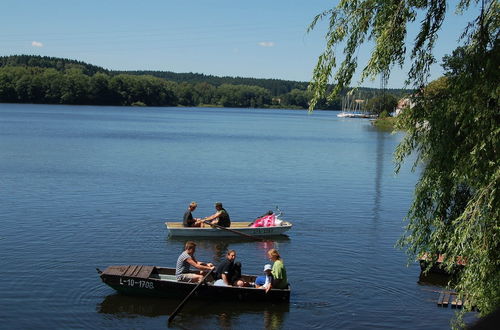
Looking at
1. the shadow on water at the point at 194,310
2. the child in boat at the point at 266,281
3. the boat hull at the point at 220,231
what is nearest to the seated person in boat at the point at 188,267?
the shadow on water at the point at 194,310

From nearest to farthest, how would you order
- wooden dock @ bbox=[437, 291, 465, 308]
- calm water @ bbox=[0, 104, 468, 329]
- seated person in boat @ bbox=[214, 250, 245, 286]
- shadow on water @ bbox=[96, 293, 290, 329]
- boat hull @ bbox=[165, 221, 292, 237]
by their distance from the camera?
shadow on water @ bbox=[96, 293, 290, 329]
calm water @ bbox=[0, 104, 468, 329]
seated person in boat @ bbox=[214, 250, 245, 286]
wooden dock @ bbox=[437, 291, 465, 308]
boat hull @ bbox=[165, 221, 292, 237]

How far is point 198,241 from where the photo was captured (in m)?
25.1

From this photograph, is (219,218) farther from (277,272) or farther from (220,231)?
(277,272)

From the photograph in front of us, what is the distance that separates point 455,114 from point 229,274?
9539 mm

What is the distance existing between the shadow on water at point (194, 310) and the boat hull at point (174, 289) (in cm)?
16

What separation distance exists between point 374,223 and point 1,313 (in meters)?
18.4

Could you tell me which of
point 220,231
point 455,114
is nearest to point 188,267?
point 220,231

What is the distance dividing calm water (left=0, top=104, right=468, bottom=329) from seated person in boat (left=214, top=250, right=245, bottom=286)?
2.21ft

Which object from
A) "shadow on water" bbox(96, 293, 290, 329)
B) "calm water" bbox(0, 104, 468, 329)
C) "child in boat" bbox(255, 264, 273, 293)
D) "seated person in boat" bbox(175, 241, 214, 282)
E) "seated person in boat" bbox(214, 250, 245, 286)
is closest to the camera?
"shadow on water" bbox(96, 293, 290, 329)

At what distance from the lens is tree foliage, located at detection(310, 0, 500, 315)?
9.30 m

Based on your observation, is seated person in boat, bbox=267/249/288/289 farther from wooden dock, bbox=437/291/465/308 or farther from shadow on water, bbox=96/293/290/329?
wooden dock, bbox=437/291/465/308

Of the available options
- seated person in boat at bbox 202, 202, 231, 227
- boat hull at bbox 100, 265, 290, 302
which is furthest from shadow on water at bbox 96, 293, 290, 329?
seated person in boat at bbox 202, 202, 231, 227

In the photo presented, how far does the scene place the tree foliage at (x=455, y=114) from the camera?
930cm

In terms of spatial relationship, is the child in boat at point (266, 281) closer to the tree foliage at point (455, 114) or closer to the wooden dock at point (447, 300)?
the wooden dock at point (447, 300)
